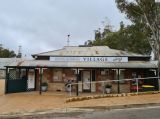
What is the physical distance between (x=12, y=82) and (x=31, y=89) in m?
2.36

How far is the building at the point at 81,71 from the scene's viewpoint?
27031 millimetres

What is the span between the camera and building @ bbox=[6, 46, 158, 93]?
27.0 meters

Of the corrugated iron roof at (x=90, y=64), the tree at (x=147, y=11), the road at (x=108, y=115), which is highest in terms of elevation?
the tree at (x=147, y=11)

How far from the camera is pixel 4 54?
98312 mm

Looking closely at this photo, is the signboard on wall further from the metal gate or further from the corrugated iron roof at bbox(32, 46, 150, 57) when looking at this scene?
the corrugated iron roof at bbox(32, 46, 150, 57)

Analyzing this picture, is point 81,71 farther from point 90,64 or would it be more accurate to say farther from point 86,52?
point 86,52

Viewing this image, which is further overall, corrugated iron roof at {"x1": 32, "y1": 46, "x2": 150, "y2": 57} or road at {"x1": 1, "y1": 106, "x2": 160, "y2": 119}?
corrugated iron roof at {"x1": 32, "y1": 46, "x2": 150, "y2": 57}

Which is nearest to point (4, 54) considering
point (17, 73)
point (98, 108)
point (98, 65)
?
point (17, 73)

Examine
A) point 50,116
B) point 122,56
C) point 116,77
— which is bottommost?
point 50,116

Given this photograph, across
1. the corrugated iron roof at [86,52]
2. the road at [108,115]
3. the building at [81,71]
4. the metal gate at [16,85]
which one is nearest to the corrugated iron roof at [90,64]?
the building at [81,71]

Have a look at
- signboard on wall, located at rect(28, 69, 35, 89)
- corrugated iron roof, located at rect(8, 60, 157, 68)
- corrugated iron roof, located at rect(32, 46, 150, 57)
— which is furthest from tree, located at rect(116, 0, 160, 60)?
signboard on wall, located at rect(28, 69, 35, 89)

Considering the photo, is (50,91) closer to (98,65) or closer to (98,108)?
(98,65)

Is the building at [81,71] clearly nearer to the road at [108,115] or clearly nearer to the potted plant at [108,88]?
the potted plant at [108,88]

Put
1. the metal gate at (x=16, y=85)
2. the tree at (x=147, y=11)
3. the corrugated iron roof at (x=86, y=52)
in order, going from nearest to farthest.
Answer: the tree at (x=147, y=11), the metal gate at (x=16, y=85), the corrugated iron roof at (x=86, y=52)
